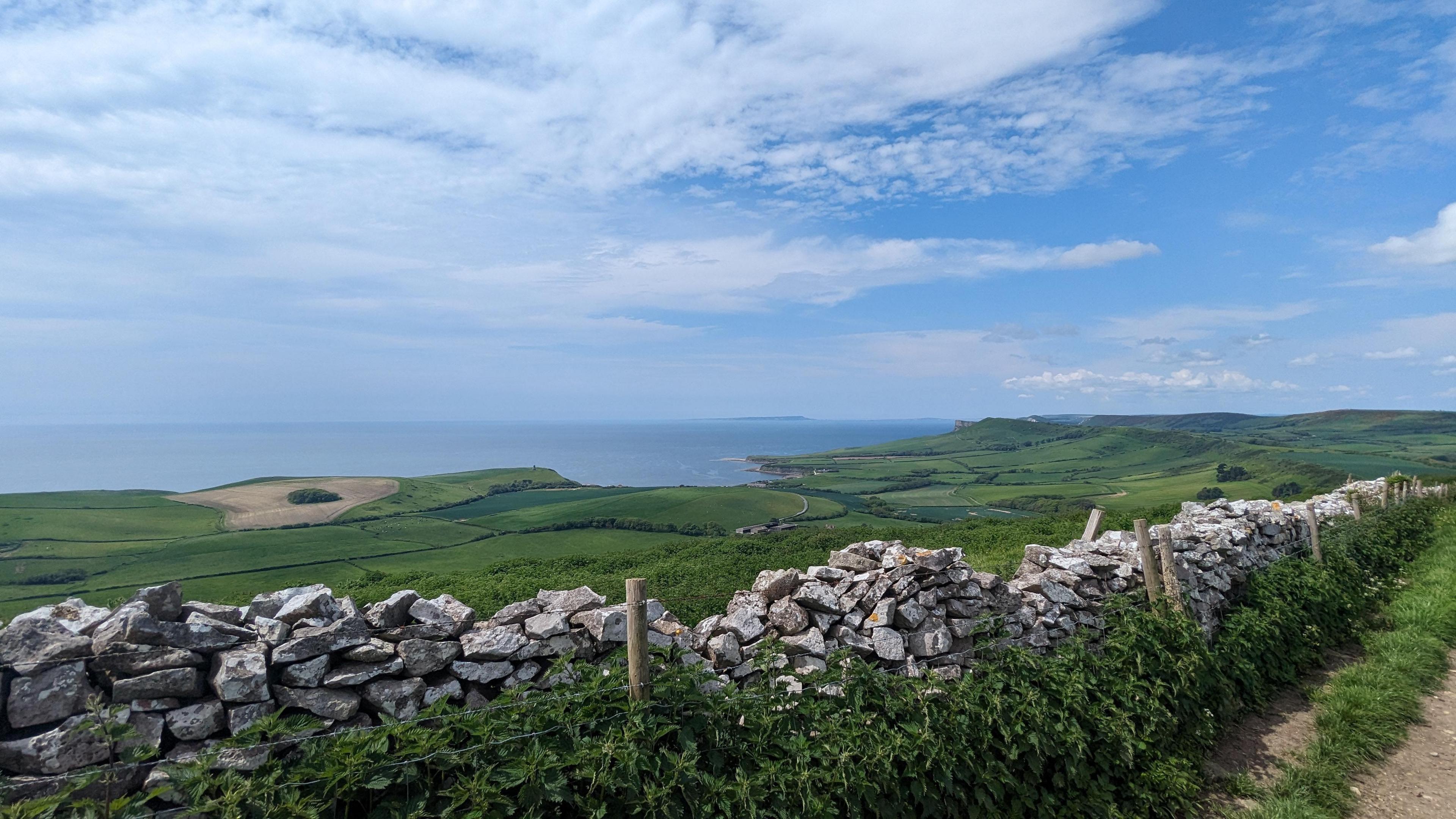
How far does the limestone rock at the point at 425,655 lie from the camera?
516cm

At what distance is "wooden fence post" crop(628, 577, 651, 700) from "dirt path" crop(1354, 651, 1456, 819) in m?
6.76

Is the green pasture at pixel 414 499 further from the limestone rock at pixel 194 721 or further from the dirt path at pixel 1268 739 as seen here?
the dirt path at pixel 1268 739

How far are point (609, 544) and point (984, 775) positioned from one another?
35.6 meters

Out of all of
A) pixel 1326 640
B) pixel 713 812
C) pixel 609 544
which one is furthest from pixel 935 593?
pixel 609 544

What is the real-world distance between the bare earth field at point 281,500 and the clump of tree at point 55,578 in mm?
13188

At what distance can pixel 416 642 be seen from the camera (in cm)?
521

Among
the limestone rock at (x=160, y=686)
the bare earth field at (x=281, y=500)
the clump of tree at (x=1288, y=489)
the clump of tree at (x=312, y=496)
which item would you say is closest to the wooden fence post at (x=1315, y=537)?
the limestone rock at (x=160, y=686)

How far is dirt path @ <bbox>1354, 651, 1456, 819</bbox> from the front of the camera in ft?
20.4

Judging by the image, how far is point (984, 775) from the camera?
567 cm

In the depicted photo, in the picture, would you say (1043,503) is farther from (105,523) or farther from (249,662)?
(105,523)

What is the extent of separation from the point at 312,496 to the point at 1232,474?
9698cm

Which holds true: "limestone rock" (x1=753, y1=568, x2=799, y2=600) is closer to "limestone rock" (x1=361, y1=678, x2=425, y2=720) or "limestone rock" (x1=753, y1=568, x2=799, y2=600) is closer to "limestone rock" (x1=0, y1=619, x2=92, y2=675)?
"limestone rock" (x1=361, y1=678, x2=425, y2=720)

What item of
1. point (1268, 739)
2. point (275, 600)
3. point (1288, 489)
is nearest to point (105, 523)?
point (275, 600)

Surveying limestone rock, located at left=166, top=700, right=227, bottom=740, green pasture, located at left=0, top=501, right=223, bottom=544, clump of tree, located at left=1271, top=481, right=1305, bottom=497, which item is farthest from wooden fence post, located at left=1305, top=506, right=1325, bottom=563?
green pasture, located at left=0, top=501, right=223, bottom=544
